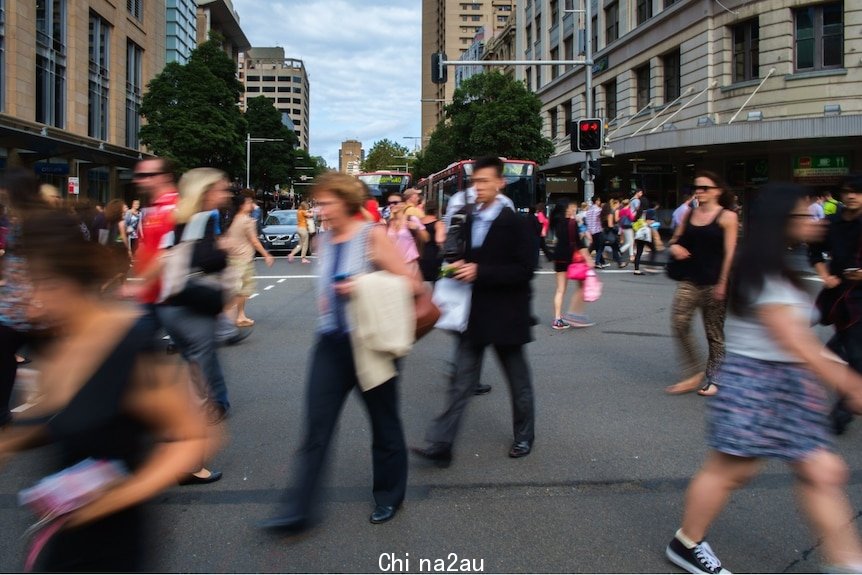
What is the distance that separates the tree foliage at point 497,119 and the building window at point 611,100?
4.03 meters

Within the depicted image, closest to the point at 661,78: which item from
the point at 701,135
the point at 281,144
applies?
the point at 701,135

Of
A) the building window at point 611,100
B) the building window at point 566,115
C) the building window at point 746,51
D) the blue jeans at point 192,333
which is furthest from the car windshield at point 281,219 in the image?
the building window at point 566,115

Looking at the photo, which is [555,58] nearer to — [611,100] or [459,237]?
[611,100]

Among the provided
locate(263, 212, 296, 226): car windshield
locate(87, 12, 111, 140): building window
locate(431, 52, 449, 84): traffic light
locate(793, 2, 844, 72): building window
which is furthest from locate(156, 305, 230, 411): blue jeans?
locate(87, 12, 111, 140): building window

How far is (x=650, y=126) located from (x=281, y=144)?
152 ft

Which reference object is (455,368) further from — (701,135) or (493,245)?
(701,135)

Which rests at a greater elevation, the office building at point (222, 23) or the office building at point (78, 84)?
the office building at point (222, 23)

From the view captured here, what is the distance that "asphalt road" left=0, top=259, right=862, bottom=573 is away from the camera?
337 cm

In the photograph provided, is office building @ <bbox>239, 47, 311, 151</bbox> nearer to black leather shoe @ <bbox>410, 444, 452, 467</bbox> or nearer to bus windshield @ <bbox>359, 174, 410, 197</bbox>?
bus windshield @ <bbox>359, 174, 410, 197</bbox>

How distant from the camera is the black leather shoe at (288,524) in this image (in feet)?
11.2

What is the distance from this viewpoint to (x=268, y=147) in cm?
7150

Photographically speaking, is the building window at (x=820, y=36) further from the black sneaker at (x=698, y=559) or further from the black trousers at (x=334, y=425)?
the black trousers at (x=334, y=425)

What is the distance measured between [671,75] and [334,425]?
3416 cm

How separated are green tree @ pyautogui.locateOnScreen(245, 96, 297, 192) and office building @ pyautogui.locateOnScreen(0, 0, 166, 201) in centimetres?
1782
